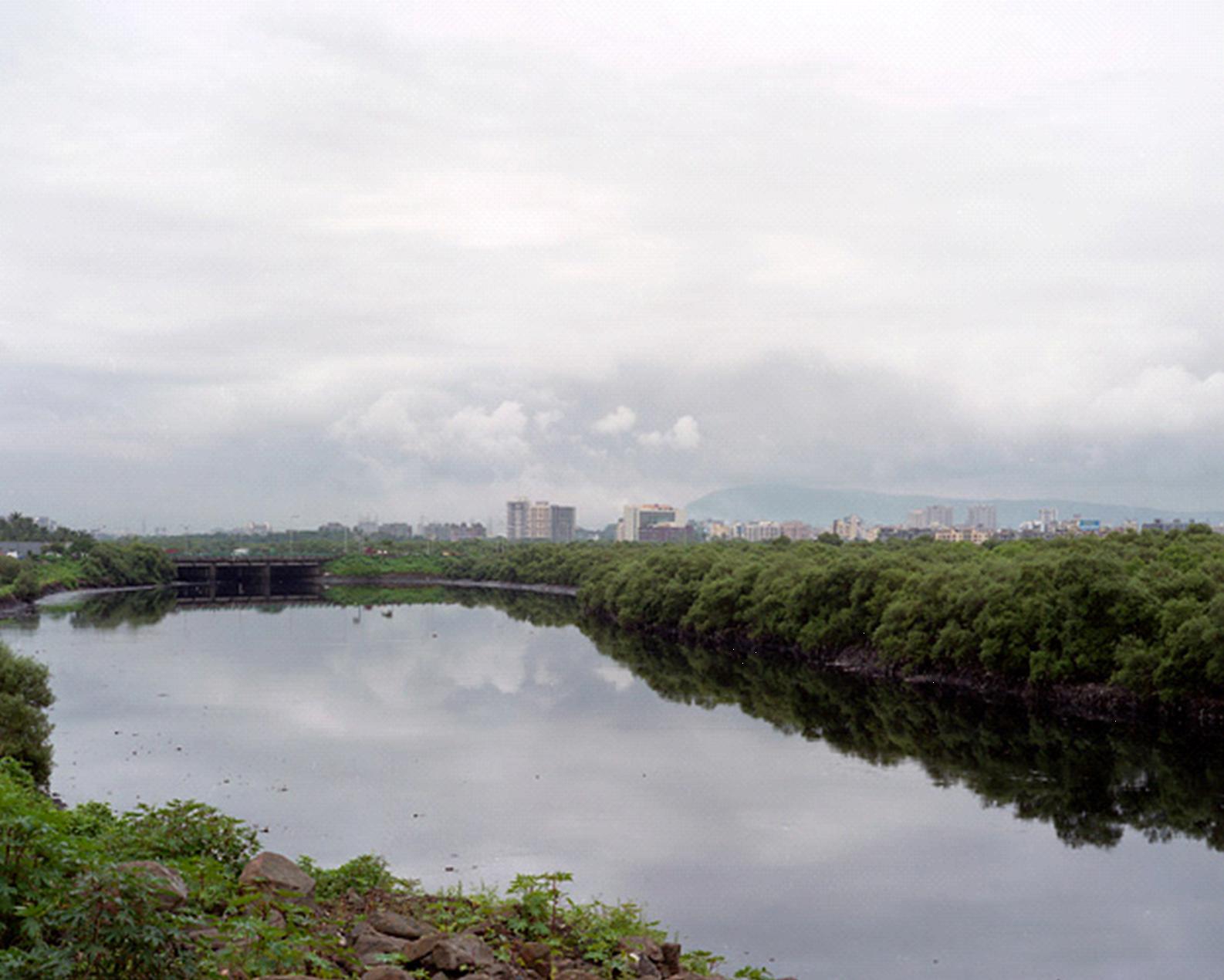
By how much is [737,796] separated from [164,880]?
22420mm

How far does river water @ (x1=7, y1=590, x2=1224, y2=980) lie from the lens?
20328mm

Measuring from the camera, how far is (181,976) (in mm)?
8852

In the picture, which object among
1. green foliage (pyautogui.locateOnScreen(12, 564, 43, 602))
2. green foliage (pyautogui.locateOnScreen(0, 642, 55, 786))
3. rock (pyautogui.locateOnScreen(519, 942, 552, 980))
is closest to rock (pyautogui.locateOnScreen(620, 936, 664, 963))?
rock (pyautogui.locateOnScreen(519, 942, 552, 980))

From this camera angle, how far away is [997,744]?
38781 millimetres

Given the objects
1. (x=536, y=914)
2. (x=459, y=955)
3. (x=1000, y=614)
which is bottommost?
(x=536, y=914)

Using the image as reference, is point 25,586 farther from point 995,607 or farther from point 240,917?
point 240,917

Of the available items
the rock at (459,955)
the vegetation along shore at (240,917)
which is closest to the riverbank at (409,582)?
the vegetation along shore at (240,917)

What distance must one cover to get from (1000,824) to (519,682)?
29244 mm

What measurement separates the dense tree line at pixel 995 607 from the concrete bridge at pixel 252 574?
264ft

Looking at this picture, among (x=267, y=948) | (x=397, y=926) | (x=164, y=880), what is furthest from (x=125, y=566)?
(x=164, y=880)

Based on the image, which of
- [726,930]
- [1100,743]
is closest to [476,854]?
[726,930]

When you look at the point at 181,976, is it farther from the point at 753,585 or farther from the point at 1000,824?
the point at 753,585

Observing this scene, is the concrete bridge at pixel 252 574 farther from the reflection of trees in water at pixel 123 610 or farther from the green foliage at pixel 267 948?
the green foliage at pixel 267 948

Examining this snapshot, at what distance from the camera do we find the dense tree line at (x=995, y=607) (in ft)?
140
